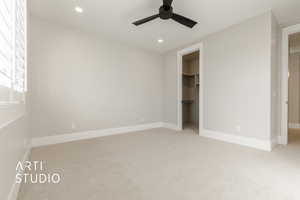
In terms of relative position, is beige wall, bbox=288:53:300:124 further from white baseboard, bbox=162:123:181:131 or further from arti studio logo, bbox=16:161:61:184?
arti studio logo, bbox=16:161:61:184

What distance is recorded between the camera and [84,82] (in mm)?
3600

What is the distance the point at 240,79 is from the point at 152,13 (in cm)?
228

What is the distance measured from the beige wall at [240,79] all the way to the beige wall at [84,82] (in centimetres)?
196

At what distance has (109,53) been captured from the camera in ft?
13.1

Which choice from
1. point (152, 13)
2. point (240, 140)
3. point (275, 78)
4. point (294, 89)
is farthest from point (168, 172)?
point (294, 89)

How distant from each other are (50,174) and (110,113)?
2223mm

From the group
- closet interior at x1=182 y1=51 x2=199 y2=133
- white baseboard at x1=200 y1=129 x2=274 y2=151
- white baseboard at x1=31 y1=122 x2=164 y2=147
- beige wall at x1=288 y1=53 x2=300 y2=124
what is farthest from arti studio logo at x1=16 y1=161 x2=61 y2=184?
beige wall at x1=288 y1=53 x2=300 y2=124

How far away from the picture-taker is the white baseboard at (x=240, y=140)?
2712mm

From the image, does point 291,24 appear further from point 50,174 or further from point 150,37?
point 50,174

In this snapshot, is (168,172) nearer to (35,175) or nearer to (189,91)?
(35,175)

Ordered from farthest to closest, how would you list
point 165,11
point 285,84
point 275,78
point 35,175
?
point 285,84 < point 275,78 < point 165,11 < point 35,175

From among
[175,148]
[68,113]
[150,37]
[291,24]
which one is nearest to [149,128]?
[175,148]

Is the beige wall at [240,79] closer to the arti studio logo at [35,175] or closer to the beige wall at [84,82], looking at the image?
the beige wall at [84,82]

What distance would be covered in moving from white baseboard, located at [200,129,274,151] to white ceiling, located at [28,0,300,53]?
2.44m
